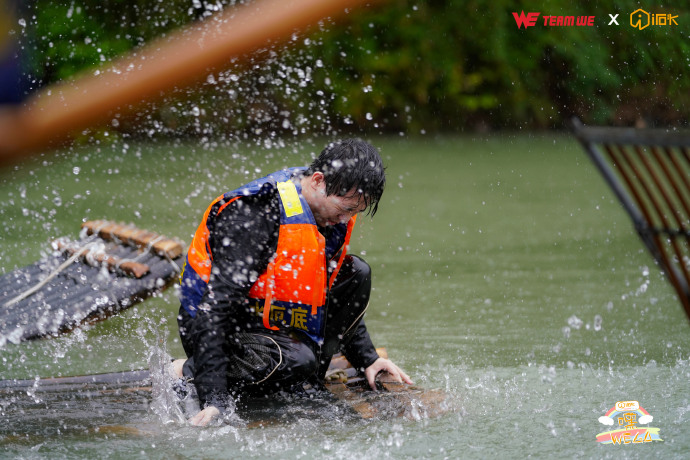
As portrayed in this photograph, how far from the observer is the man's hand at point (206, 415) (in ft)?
9.16

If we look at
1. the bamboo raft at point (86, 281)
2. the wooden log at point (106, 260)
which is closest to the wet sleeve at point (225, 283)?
the bamboo raft at point (86, 281)

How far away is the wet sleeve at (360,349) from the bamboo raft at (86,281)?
3.78 feet

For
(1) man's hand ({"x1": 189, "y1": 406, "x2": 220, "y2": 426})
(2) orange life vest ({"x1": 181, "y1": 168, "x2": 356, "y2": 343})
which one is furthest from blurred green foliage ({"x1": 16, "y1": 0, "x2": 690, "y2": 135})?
(1) man's hand ({"x1": 189, "y1": 406, "x2": 220, "y2": 426})

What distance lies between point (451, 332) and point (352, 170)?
171 cm

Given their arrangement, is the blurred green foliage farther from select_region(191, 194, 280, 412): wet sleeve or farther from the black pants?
select_region(191, 194, 280, 412): wet sleeve

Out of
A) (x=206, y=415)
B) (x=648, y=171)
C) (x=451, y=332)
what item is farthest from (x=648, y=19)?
(x=648, y=171)

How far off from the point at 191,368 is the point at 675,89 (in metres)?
12.6

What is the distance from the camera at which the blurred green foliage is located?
1410 cm

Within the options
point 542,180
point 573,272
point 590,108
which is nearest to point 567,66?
point 590,108

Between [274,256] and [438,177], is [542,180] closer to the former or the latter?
[438,177]

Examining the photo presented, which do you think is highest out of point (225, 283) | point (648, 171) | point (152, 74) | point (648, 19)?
point (152, 74)

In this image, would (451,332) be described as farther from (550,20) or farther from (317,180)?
(550,20)

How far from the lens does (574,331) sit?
14.1 ft

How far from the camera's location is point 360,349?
10.9 ft
